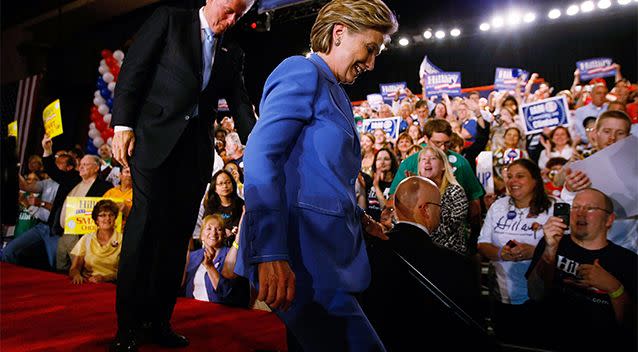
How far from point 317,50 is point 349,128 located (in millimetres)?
241

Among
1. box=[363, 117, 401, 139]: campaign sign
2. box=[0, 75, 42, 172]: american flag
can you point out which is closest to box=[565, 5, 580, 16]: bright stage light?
box=[363, 117, 401, 139]: campaign sign

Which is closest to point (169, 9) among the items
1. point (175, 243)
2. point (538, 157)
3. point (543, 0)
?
point (175, 243)

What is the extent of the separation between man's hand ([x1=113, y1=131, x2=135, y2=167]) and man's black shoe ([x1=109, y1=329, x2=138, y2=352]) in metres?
0.62

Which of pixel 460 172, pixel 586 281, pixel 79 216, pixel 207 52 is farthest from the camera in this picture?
pixel 79 216

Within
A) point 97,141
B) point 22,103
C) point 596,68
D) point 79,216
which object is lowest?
point 79,216

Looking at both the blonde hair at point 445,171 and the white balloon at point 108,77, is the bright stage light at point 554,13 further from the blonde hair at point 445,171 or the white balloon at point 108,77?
the white balloon at point 108,77

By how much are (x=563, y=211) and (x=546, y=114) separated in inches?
89.5

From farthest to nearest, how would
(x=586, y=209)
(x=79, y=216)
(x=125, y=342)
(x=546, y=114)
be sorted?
(x=546, y=114) → (x=79, y=216) → (x=586, y=209) → (x=125, y=342)

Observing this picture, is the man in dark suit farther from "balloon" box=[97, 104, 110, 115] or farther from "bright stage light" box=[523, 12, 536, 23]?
"bright stage light" box=[523, 12, 536, 23]

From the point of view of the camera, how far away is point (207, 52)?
1960 mm

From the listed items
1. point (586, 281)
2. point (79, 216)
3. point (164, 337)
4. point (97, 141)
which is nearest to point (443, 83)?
point (586, 281)

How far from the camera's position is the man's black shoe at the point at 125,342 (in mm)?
1697

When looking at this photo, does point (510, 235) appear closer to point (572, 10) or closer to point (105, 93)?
point (572, 10)

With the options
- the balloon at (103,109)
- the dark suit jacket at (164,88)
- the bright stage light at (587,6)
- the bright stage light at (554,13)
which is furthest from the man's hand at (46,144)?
the bright stage light at (587,6)
